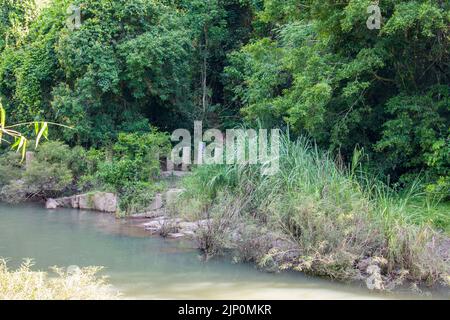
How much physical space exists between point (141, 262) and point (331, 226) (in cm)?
252

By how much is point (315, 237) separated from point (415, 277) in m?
1.20

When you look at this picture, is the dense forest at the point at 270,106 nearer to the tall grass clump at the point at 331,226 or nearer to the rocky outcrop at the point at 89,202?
the tall grass clump at the point at 331,226

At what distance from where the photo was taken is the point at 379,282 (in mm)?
6266

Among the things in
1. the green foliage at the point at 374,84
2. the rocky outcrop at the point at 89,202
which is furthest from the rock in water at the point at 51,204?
the green foliage at the point at 374,84

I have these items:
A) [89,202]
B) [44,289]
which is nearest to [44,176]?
[89,202]

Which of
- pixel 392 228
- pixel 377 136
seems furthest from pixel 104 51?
pixel 392 228

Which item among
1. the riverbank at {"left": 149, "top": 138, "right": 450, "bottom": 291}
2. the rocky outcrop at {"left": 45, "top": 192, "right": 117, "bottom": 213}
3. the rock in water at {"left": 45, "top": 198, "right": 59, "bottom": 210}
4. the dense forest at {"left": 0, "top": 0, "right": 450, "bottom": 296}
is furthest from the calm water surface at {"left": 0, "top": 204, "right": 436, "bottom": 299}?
the rock in water at {"left": 45, "top": 198, "right": 59, "bottom": 210}

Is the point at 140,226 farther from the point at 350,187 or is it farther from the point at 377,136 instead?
the point at 377,136

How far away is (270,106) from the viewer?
1067 centimetres

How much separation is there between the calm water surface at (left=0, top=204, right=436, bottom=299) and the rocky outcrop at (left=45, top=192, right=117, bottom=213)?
605mm

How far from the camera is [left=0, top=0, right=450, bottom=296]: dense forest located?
7230 millimetres

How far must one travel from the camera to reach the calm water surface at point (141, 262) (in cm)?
633

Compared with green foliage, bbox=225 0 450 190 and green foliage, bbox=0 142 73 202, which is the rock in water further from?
green foliage, bbox=225 0 450 190

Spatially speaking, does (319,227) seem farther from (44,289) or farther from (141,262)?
(44,289)
